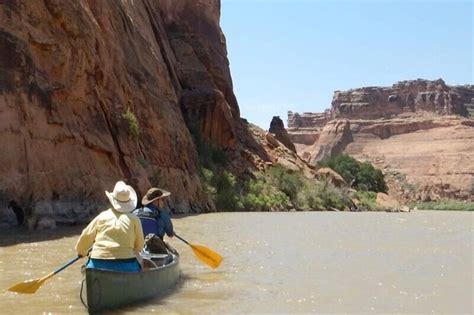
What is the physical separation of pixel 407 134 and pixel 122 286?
11642 cm

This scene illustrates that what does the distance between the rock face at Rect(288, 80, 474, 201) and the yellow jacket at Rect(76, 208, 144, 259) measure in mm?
82135

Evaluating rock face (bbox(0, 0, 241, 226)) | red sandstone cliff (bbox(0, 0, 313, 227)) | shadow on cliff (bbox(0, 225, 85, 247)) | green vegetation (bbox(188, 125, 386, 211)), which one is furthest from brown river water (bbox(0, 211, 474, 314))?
green vegetation (bbox(188, 125, 386, 211))

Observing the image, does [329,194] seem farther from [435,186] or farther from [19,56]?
[435,186]

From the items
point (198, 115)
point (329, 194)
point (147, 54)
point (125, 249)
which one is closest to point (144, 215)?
point (125, 249)

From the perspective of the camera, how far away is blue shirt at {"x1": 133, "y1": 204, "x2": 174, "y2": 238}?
32.3 feet

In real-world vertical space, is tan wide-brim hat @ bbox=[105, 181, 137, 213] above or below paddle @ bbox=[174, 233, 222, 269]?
above

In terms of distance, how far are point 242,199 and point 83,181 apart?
1747 centimetres

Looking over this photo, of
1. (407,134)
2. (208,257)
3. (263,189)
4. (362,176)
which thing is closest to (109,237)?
(208,257)

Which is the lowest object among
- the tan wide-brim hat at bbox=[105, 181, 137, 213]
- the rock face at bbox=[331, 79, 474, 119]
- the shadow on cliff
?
the shadow on cliff

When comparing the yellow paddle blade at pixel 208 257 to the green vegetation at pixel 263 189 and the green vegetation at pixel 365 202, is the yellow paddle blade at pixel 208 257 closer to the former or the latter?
the green vegetation at pixel 263 189

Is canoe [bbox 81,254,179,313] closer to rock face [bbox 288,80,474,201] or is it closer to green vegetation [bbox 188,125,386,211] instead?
green vegetation [bbox 188,125,386,211]

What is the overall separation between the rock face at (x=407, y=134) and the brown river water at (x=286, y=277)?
74.3 meters

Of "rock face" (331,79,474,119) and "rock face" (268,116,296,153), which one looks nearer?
"rock face" (268,116,296,153)

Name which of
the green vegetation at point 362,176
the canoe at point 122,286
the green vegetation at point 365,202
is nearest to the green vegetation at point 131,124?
the canoe at point 122,286
